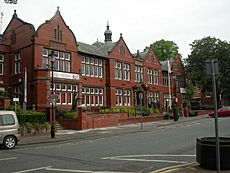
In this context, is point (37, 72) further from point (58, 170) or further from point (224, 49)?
point (224, 49)

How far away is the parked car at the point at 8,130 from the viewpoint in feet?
58.3

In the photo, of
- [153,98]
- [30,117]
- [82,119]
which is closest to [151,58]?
[153,98]

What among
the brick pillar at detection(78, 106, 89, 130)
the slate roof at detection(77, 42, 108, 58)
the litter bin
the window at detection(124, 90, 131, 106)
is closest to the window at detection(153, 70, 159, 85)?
the window at detection(124, 90, 131, 106)

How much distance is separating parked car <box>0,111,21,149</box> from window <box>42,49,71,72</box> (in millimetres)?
17822

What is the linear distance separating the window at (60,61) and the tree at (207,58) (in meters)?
31.3

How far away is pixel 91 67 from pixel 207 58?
27933 mm

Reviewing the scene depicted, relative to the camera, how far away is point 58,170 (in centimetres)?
1014

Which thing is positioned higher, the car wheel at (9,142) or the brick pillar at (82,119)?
the brick pillar at (82,119)

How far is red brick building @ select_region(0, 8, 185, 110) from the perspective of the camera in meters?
34.9

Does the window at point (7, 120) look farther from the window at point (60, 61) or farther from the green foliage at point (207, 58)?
the green foliage at point (207, 58)

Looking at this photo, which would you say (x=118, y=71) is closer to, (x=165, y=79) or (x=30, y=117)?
(x=165, y=79)

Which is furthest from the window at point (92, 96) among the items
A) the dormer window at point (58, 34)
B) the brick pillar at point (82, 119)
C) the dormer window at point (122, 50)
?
the brick pillar at point (82, 119)

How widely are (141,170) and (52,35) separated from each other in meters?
29.6

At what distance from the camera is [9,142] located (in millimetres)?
17953
